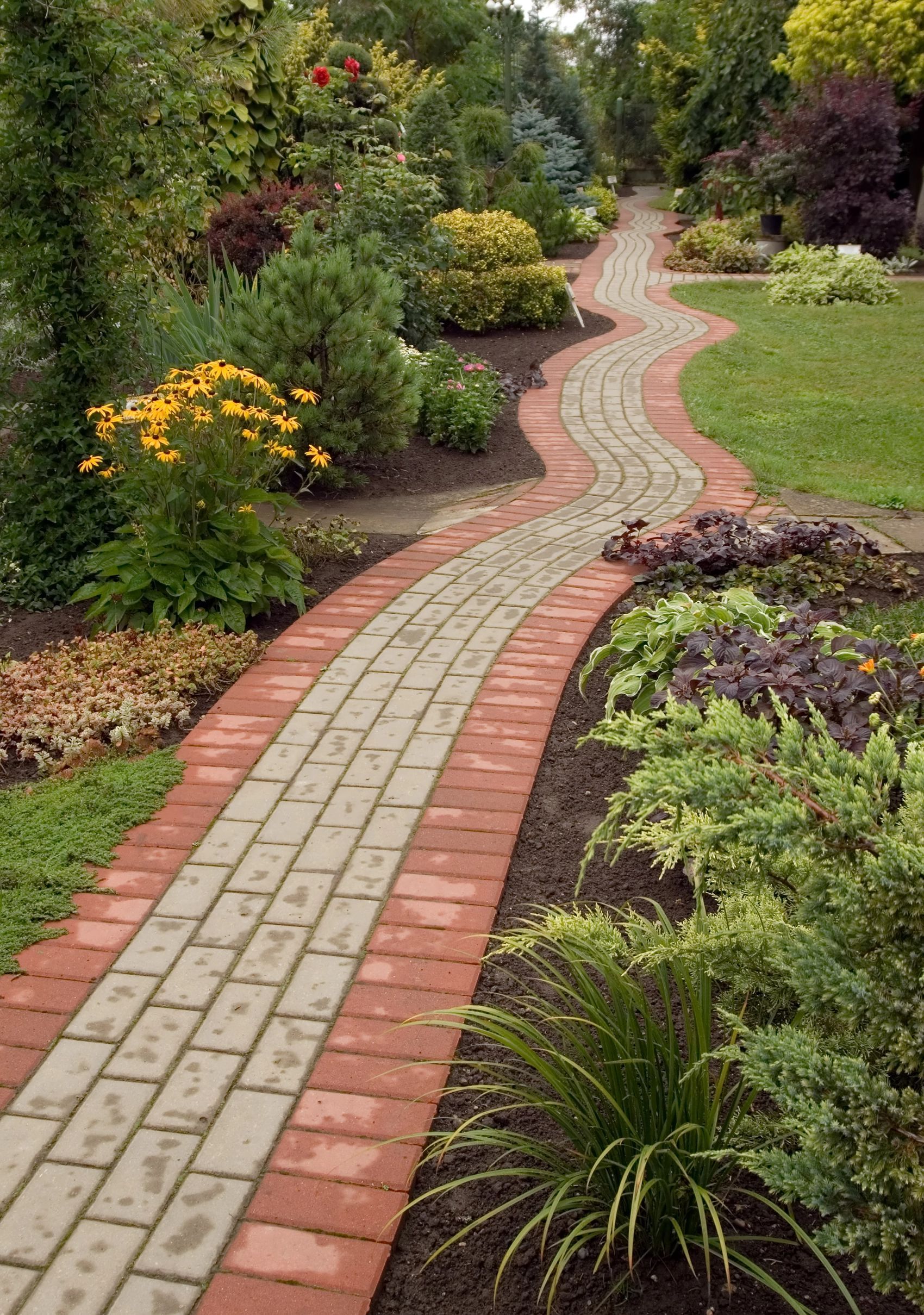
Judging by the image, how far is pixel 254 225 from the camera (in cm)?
977

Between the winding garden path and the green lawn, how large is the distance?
2.84m

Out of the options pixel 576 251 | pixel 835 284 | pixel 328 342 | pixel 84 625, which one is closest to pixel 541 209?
pixel 576 251

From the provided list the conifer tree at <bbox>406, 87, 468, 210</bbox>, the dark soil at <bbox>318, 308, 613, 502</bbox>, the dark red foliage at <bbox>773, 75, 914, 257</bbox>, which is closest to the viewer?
the dark soil at <bbox>318, 308, 613, 502</bbox>

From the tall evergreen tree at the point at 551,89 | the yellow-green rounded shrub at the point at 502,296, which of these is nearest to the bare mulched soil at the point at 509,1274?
the yellow-green rounded shrub at the point at 502,296

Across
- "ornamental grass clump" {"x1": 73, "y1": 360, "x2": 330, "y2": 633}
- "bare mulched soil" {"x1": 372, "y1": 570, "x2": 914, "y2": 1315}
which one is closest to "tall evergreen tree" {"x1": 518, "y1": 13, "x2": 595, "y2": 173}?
"ornamental grass clump" {"x1": 73, "y1": 360, "x2": 330, "y2": 633}

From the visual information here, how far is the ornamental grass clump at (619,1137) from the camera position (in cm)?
190

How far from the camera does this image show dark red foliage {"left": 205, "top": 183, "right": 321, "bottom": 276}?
31.7 ft

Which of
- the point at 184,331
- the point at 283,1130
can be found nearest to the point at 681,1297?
the point at 283,1130

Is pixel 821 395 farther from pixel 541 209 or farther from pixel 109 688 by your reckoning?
pixel 541 209

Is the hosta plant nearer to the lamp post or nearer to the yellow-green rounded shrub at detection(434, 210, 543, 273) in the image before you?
the yellow-green rounded shrub at detection(434, 210, 543, 273)

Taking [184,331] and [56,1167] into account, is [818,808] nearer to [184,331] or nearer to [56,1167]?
[56,1167]

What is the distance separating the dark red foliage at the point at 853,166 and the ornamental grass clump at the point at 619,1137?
16232mm

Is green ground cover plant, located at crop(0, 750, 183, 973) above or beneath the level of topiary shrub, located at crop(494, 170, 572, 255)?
beneath

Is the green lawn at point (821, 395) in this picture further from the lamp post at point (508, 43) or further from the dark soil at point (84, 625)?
the lamp post at point (508, 43)
